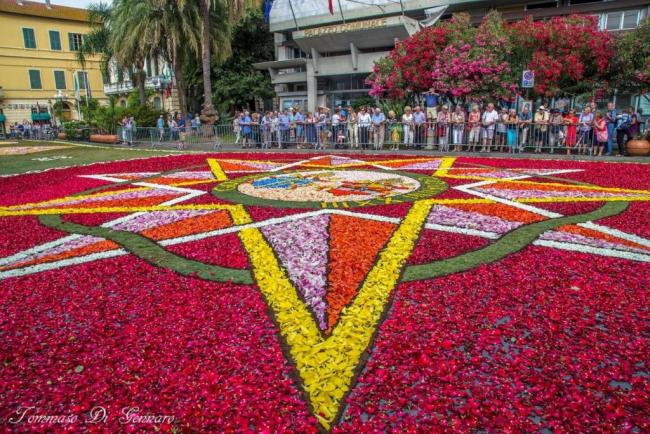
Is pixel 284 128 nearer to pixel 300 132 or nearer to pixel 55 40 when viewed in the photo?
pixel 300 132

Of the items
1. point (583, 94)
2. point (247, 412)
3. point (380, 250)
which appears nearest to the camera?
point (247, 412)

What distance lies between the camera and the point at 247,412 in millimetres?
2584

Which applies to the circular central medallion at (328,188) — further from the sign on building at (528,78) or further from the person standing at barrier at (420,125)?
the sign on building at (528,78)

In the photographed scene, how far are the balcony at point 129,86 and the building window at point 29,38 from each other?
8.93m

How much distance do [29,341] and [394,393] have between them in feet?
8.94

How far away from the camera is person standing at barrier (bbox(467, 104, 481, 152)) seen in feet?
54.2

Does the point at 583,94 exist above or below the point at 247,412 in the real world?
above

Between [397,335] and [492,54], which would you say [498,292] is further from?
[492,54]

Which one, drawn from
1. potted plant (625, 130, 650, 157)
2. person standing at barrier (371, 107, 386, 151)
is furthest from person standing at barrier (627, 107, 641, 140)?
person standing at barrier (371, 107, 386, 151)

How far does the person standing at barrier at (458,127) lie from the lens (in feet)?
54.6

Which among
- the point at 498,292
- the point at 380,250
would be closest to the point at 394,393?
the point at 498,292

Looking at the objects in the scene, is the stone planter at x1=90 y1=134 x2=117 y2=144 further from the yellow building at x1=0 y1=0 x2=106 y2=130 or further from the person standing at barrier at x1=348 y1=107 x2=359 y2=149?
the yellow building at x1=0 y1=0 x2=106 y2=130

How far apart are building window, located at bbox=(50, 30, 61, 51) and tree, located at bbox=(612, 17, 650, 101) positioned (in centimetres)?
5486

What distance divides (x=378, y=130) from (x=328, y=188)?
9.79 metres
